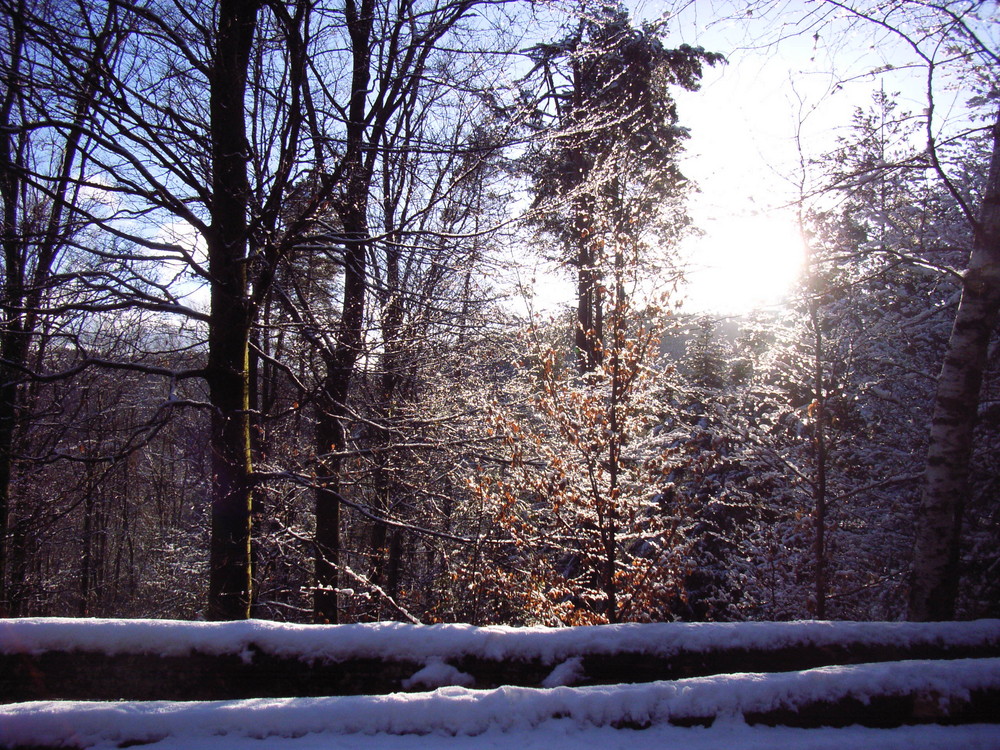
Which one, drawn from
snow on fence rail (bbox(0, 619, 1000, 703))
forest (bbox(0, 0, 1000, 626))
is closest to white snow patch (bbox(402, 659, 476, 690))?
snow on fence rail (bbox(0, 619, 1000, 703))

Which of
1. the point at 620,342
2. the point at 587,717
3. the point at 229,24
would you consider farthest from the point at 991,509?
the point at 229,24

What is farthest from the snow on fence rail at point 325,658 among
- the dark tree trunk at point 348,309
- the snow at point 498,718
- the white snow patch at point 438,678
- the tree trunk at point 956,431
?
the dark tree trunk at point 348,309

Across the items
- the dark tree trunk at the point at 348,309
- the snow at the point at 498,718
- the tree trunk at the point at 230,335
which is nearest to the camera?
the snow at the point at 498,718

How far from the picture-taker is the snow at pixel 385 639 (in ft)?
8.12

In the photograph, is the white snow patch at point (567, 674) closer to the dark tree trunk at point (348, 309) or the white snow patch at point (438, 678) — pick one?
the white snow patch at point (438, 678)

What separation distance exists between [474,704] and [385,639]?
709 mm

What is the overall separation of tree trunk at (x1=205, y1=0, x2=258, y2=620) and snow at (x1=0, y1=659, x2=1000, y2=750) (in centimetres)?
312

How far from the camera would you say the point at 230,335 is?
502 cm

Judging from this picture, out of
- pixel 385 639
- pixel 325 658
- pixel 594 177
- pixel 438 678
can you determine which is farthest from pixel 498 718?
pixel 594 177

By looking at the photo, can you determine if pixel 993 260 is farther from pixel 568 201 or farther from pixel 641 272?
pixel 568 201

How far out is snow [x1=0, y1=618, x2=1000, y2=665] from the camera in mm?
2475

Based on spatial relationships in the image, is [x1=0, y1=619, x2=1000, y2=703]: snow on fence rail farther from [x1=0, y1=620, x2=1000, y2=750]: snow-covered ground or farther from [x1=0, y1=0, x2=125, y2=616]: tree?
[x1=0, y1=0, x2=125, y2=616]: tree

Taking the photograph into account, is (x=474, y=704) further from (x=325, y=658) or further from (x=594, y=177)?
(x=594, y=177)

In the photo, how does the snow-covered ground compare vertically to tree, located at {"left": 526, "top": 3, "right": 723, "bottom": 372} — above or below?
below
